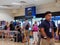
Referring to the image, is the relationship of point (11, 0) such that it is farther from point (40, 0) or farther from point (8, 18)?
point (8, 18)

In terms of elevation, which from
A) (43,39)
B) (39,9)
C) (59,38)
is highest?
(39,9)

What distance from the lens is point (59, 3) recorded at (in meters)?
13.4

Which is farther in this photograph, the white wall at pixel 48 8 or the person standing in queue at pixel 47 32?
the white wall at pixel 48 8

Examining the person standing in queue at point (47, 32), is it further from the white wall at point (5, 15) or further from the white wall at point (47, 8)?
the white wall at point (5, 15)

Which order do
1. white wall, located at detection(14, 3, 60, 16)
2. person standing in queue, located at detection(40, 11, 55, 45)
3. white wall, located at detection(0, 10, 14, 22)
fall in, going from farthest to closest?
white wall, located at detection(0, 10, 14, 22)
white wall, located at detection(14, 3, 60, 16)
person standing in queue, located at detection(40, 11, 55, 45)

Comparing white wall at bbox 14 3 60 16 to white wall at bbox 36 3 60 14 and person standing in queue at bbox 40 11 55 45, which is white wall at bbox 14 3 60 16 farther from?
person standing in queue at bbox 40 11 55 45

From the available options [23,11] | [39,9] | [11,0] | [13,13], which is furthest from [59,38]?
[13,13]

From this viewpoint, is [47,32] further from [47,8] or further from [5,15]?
[5,15]

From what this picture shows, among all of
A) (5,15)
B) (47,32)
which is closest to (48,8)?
(5,15)

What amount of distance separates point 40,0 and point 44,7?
9.16 ft

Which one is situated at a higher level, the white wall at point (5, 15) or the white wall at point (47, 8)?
the white wall at point (47, 8)

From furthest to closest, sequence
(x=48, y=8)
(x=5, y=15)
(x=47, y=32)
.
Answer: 1. (x=5, y=15)
2. (x=48, y=8)
3. (x=47, y=32)

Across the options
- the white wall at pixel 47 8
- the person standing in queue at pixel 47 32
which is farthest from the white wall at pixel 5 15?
the person standing in queue at pixel 47 32

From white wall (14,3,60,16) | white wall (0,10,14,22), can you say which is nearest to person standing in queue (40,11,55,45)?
white wall (14,3,60,16)
